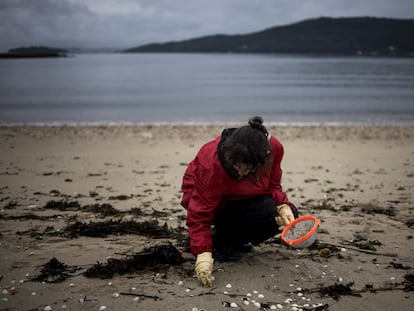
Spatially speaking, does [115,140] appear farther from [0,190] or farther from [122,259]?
[122,259]

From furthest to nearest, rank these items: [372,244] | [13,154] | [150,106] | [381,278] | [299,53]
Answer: [299,53]
[150,106]
[13,154]
[372,244]
[381,278]

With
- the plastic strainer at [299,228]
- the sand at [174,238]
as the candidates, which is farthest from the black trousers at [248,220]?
the sand at [174,238]

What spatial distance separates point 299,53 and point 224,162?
173m

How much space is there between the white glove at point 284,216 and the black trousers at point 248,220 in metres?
0.05

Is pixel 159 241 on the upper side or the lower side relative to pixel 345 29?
lower

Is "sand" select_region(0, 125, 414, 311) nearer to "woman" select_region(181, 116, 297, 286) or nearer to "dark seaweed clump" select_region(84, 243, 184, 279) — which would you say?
"dark seaweed clump" select_region(84, 243, 184, 279)

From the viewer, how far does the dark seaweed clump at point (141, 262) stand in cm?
308

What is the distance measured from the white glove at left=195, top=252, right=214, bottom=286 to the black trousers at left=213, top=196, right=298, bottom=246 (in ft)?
1.37

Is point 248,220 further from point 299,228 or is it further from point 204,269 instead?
point 204,269

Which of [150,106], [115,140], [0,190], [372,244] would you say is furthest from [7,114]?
[372,244]

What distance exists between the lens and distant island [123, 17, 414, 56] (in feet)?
422

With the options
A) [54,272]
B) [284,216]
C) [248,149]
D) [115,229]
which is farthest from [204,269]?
[115,229]

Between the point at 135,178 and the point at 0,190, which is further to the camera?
the point at 135,178

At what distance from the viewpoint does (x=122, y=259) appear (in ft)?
10.9
